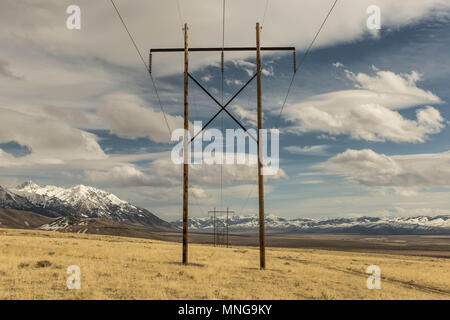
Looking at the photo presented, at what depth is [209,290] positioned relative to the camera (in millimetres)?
14516

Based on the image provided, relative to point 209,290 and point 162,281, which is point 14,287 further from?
point 209,290

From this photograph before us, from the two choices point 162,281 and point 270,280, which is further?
point 270,280

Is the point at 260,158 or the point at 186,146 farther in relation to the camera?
the point at 186,146

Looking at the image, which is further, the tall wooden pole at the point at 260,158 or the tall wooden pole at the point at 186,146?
the tall wooden pole at the point at 186,146

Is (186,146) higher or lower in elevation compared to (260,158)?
higher

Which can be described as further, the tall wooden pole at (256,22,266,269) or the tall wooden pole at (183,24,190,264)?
the tall wooden pole at (183,24,190,264)
